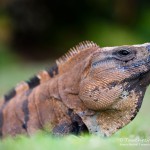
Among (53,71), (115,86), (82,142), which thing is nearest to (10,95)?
(53,71)

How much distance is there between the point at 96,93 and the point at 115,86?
0.86 ft

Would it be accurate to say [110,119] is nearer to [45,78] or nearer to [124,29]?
[45,78]

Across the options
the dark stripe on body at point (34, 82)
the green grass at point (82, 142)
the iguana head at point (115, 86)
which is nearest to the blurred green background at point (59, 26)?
the dark stripe on body at point (34, 82)

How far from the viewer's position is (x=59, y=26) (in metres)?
28.6

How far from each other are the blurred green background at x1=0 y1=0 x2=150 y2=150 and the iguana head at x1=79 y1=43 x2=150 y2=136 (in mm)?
17461

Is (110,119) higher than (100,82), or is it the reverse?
(100,82)

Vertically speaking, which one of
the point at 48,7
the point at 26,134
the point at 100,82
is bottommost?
the point at 26,134

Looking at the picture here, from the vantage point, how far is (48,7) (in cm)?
2855

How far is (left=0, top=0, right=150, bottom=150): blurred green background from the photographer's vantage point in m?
26.6

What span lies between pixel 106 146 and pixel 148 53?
7.31 feet

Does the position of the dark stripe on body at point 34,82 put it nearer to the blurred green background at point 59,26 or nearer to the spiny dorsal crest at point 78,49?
the spiny dorsal crest at point 78,49

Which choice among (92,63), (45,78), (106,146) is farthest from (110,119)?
(106,146)

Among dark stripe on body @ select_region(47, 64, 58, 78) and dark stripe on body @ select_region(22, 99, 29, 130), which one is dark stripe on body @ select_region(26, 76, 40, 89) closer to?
dark stripe on body @ select_region(47, 64, 58, 78)

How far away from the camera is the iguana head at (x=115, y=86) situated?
7.93m
